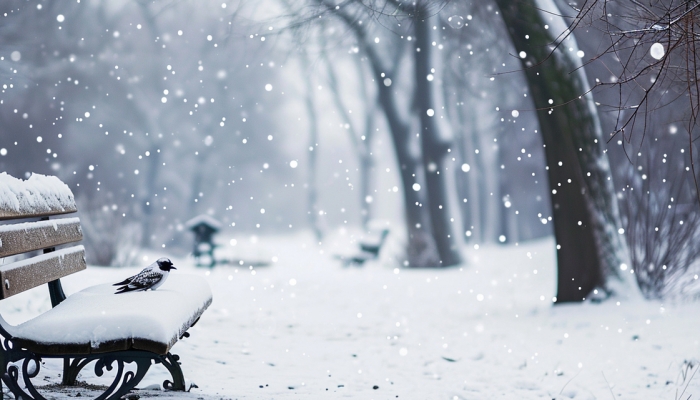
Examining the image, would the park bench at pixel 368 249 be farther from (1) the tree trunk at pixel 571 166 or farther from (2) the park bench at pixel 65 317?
(2) the park bench at pixel 65 317

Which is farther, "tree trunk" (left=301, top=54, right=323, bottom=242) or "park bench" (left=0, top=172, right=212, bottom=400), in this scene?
"tree trunk" (left=301, top=54, right=323, bottom=242)

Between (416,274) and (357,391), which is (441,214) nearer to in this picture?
(416,274)

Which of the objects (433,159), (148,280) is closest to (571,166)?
(148,280)

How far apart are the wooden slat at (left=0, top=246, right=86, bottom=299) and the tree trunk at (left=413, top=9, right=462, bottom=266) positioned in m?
8.32

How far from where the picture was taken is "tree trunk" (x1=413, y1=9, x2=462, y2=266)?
35.6 ft

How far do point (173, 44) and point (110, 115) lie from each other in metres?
2.51

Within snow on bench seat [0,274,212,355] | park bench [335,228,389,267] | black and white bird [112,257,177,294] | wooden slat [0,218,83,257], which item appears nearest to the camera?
snow on bench seat [0,274,212,355]

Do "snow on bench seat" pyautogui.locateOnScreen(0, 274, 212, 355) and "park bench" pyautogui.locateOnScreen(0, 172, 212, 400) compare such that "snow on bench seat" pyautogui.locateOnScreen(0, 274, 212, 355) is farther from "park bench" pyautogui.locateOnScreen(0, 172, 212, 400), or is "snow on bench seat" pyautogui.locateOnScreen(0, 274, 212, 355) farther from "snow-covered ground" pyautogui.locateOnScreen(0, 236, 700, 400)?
"snow-covered ground" pyautogui.locateOnScreen(0, 236, 700, 400)

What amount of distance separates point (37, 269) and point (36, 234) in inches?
7.5

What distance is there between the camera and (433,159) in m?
11.0

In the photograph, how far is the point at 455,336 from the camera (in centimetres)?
528

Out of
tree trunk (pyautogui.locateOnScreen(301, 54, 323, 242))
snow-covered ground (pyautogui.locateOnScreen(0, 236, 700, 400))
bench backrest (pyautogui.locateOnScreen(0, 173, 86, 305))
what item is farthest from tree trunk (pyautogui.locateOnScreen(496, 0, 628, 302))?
tree trunk (pyautogui.locateOnScreen(301, 54, 323, 242))

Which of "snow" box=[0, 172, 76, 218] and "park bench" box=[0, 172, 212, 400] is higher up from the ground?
"snow" box=[0, 172, 76, 218]

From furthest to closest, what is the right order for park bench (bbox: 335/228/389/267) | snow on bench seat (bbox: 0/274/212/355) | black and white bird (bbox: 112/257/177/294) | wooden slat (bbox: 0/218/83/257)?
park bench (bbox: 335/228/389/267)
black and white bird (bbox: 112/257/177/294)
wooden slat (bbox: 0/218/83/257)
snow on bench seat (bbox: 0/274/212/355)
